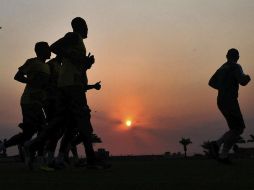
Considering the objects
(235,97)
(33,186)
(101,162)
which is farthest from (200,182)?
(235,97)

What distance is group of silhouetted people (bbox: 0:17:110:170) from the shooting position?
27.5ft

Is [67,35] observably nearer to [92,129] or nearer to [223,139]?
[92,129]

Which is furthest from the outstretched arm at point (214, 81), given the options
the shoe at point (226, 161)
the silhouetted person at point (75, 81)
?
the silhouetted person at point (75, 81)

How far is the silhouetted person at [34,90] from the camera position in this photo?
30.9 ft

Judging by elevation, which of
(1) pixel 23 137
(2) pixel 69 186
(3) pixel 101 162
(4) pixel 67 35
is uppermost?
(4) pixel 67 35

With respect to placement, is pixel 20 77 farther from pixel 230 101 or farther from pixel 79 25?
pixel 230 101

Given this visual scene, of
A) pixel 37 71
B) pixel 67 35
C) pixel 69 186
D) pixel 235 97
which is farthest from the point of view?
pixel 235 97

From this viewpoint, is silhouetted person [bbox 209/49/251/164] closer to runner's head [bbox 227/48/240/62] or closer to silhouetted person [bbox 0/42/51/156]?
runner's head [bbox 227/48/240/62]

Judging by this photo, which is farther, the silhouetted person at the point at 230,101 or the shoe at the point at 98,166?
the silhouetted person at the point at 230,101

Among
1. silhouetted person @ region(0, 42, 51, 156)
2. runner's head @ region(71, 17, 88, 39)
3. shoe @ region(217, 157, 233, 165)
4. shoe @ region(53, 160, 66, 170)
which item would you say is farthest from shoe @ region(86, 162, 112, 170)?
shoe @ region(217, 157, 233, 165)

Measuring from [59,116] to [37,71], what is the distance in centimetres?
118

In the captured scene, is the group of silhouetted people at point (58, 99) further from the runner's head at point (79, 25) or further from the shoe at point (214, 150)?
the shoe at point (214, 150)

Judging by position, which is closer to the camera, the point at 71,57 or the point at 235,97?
the point at 71,57

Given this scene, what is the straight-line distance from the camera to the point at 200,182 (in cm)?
538
